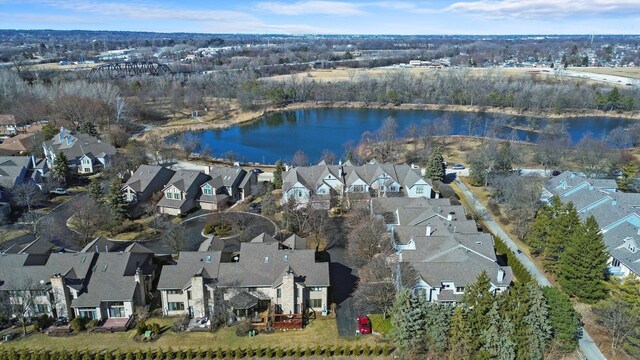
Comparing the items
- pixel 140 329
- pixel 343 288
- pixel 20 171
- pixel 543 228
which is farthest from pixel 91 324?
pixel 543 228

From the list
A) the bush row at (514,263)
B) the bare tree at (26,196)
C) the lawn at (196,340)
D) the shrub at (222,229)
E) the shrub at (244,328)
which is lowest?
the lawn at (196,340)

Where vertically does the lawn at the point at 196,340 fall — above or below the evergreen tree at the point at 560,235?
below

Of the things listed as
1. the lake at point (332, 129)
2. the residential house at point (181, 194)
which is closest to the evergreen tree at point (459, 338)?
the residential house at point (181, 194)

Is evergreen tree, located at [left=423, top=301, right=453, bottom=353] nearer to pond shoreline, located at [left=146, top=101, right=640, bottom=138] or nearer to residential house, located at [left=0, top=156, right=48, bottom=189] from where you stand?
residential house, located at [left=0, top=156, right=48, bottom=189]

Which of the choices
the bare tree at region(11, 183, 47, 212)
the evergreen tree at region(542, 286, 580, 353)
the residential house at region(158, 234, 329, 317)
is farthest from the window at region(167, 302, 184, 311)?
the bare tree at region(11, 183, 47, 212)

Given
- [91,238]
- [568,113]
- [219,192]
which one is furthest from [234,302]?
[568,113]

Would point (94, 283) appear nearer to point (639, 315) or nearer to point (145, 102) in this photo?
point (639, 315)

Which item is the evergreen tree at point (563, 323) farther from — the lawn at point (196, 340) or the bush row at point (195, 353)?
the lawn at point (196, 340)
